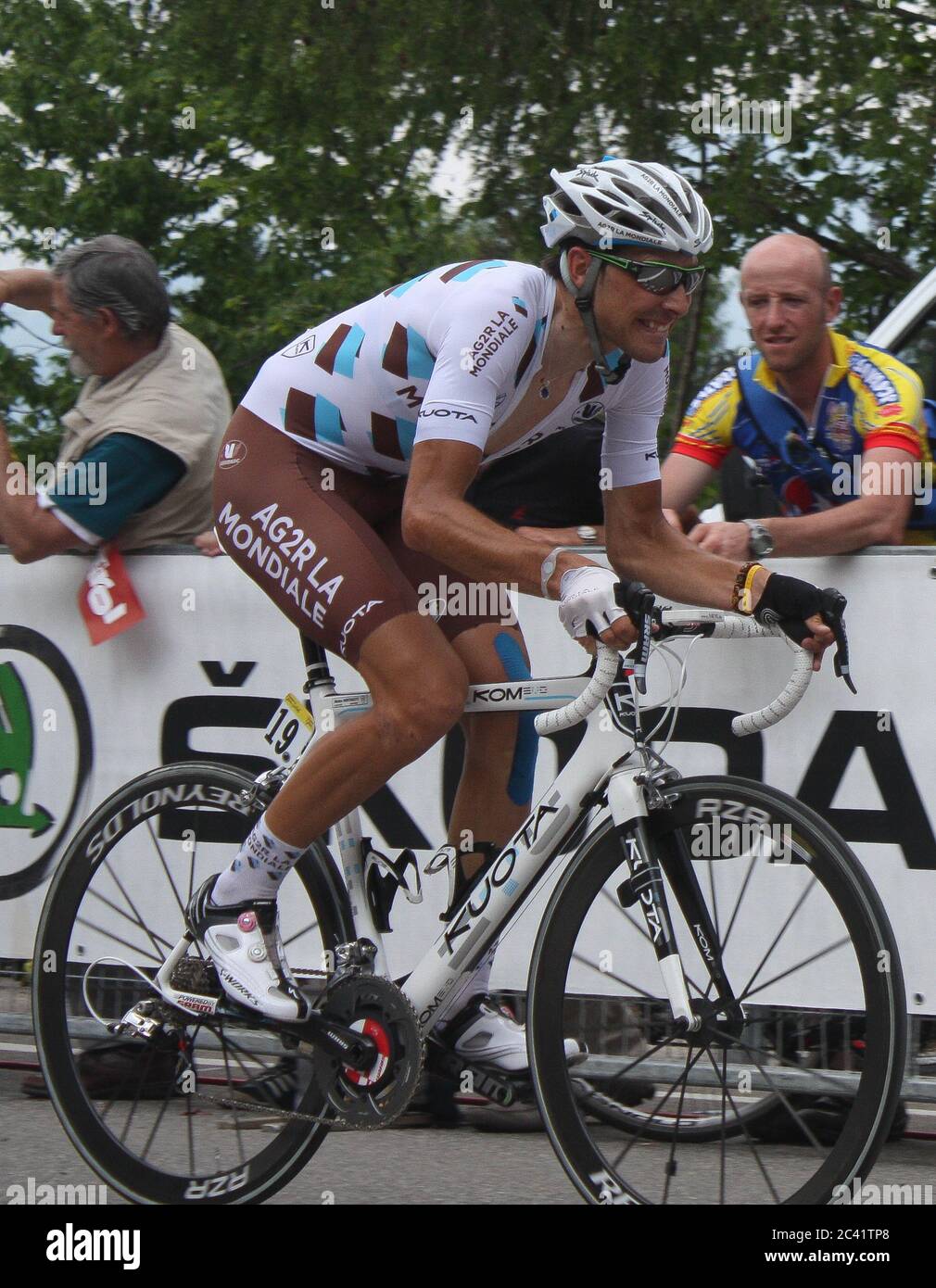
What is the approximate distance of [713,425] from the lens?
521 cm

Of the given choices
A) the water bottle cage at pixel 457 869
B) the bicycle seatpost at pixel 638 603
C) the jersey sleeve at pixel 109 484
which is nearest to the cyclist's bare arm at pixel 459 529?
the bicycle seatpost at pixel 638 603

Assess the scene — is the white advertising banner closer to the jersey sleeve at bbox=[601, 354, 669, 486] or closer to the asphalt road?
the asphalt road

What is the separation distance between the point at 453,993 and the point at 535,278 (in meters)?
1.38

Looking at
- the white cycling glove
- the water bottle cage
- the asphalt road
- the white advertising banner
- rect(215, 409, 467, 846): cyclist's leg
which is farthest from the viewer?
the white advertising banner

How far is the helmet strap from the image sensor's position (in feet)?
10.9

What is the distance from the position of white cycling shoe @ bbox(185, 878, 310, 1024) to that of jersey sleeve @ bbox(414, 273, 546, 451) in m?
1.04

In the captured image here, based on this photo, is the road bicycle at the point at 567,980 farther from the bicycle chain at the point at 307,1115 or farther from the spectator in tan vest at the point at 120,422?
the spectator in tan vest at the point at 120,422

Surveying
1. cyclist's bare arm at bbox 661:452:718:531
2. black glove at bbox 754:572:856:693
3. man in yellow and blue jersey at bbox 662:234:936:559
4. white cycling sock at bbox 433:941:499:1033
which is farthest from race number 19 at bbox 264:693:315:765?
cyclist's bare arm at bbox 661:452:718:531

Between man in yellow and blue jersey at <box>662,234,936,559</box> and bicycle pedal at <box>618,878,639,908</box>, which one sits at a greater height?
man in yellow and blue jersey at <box>662,234,936,559</box>

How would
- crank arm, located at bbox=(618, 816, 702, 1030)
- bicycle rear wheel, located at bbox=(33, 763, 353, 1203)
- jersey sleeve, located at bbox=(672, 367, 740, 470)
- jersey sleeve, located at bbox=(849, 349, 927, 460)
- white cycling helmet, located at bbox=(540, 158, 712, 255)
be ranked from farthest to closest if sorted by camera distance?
jersey sleeve, located at bbox=(672, 367, 740, 470), jersey sleeve, located at bbox=(849, 349, 927, 460), bicycle rear wheel, located at bbox=(33, 763, 353, 1203), white cycling helmet, located at bbox=(540, 158, 712, 255), crank arm, located at bbox=(618, 816, 702, 1030)

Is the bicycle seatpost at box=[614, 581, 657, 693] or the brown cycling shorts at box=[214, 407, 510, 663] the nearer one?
the bicycle seatpost at box=[614, 581, 657, 693]

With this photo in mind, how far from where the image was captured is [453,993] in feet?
11.3

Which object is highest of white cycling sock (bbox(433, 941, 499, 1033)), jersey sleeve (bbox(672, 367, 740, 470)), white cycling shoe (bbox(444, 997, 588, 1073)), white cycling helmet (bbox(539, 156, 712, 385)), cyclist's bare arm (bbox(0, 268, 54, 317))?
cyclist's bare arm (bbox(0, 268, 54, 317))

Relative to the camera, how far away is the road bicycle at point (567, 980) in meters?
3.16
